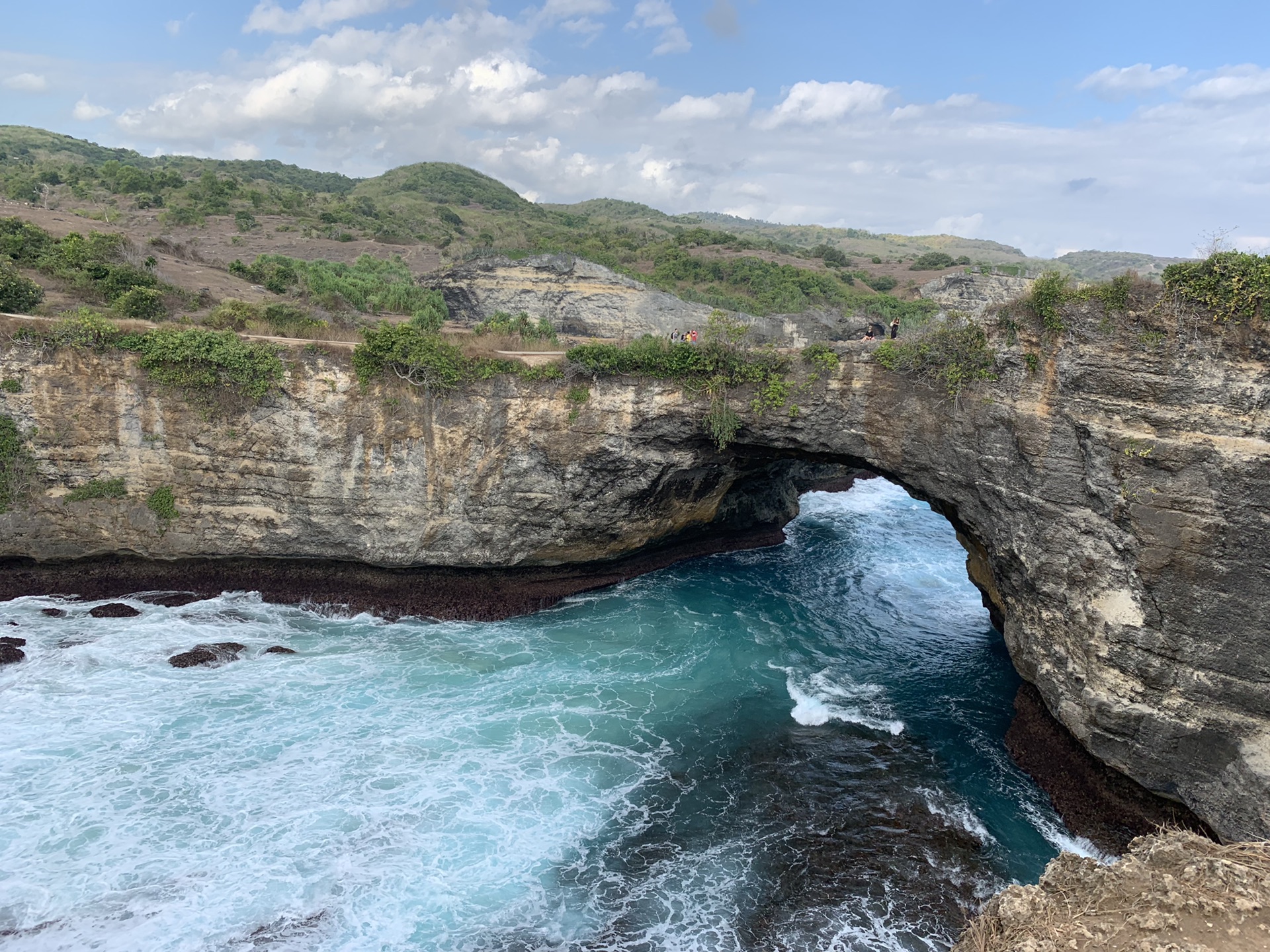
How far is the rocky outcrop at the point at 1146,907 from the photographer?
5.79m

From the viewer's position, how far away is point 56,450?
17.7 metres

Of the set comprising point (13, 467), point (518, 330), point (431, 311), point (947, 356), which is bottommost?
point (13, 467)

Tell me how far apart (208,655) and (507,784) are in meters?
8.40

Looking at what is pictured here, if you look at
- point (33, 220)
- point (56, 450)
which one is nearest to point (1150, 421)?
point (56, 450)

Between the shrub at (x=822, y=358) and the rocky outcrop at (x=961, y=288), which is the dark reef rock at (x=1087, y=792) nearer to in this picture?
the shrub at (x=822, y=358)

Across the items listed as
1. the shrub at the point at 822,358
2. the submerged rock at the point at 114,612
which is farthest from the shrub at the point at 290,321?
the shrub at the point at 822,358

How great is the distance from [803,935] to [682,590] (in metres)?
11.6

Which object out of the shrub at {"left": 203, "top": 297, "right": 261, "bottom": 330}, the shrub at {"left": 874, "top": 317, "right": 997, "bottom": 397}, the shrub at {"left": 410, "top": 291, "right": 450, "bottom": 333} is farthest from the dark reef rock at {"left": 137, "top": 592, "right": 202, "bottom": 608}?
the shrub at {"left": 874, "top": 317, "right": 997, "bottom": 397}

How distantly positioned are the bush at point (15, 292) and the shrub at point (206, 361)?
14.6 ft

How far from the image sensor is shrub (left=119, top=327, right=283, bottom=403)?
17.3 metres

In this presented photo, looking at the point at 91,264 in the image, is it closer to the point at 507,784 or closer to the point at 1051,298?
the point at 507,784

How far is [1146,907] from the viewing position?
20.2 ft

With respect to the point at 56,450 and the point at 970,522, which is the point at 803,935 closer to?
the point at 970,522

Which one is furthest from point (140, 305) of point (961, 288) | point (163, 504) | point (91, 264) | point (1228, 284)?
point (961, 288)
